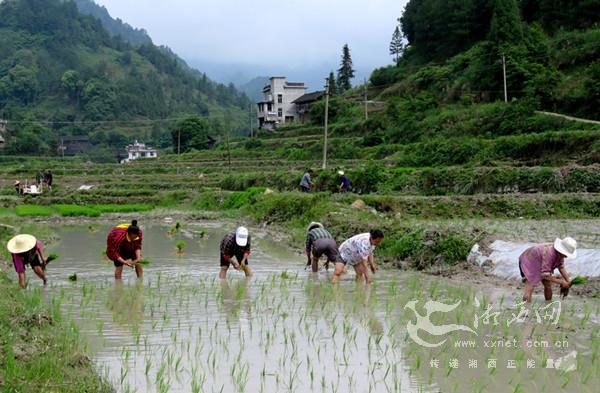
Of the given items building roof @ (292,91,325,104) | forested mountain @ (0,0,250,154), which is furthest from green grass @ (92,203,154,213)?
forested mountain @ (0,0,250,154)

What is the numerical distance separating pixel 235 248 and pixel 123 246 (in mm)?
1699

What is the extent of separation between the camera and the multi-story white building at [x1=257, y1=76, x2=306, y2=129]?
228 ft

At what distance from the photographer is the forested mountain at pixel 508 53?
110 ft

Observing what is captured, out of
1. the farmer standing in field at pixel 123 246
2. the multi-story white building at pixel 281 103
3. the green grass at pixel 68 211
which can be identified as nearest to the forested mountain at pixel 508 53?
the multi-story white building at pixel 281 103

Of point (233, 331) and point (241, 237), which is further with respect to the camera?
point (241, 237)

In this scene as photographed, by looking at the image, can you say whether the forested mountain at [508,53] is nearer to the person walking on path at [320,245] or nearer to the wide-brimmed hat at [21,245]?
the person walking on path at [320,245]

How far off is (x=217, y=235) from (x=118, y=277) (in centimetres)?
796

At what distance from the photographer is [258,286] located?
9859mm

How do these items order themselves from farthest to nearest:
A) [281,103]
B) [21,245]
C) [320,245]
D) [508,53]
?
[281,103], [508,53], [320,245], [21,245]

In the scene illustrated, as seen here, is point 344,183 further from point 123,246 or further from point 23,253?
point 23,253

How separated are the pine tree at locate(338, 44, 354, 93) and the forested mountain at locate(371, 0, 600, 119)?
48.7ft

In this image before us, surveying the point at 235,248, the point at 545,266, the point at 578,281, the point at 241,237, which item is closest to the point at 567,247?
the point at 545,266

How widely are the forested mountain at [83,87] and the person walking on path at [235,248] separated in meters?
61.6

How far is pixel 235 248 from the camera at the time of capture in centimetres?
1040
